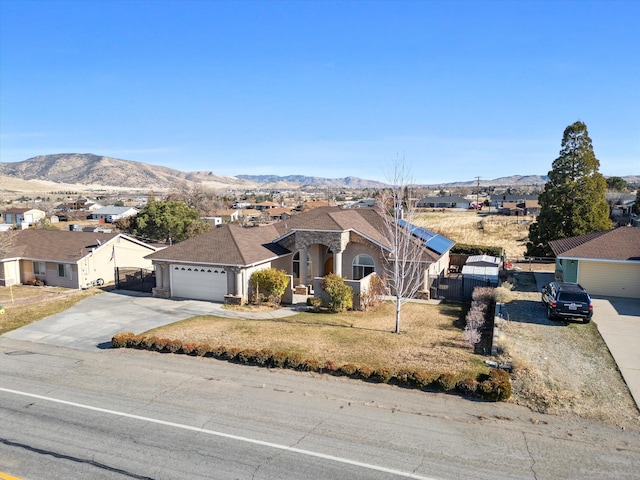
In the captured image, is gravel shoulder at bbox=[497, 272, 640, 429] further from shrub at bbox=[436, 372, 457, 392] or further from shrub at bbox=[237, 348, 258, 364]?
shrub at bbox=[237, 348, 258, 364]

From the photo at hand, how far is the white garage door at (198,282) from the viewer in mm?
29297

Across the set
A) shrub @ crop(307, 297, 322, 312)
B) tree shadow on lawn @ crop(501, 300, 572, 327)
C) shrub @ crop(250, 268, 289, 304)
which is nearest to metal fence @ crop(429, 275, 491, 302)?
tree shadow on lawn @ crop(501, 300, 572, 327)

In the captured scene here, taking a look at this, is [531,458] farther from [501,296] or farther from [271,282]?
[271,282]

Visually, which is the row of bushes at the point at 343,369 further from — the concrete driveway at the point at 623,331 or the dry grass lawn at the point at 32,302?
the dry grass lawn at the point at 32,302

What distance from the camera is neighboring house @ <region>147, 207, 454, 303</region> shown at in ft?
95.5

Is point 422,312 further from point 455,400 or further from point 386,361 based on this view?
point 455,400

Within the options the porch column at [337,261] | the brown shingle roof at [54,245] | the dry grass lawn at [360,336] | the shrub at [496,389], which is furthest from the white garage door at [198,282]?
the shrub at [496,389]

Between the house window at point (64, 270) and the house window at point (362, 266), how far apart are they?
20.9 meters

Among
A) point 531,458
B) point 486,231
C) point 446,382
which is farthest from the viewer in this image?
point 486,231

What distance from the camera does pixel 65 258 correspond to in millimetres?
34469

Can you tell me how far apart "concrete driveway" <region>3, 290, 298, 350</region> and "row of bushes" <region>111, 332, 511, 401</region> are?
9.31 ft

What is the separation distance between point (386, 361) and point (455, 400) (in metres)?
3.66

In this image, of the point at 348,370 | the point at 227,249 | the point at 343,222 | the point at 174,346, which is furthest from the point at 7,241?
the point at 348,370

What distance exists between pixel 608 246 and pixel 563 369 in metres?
15.7
